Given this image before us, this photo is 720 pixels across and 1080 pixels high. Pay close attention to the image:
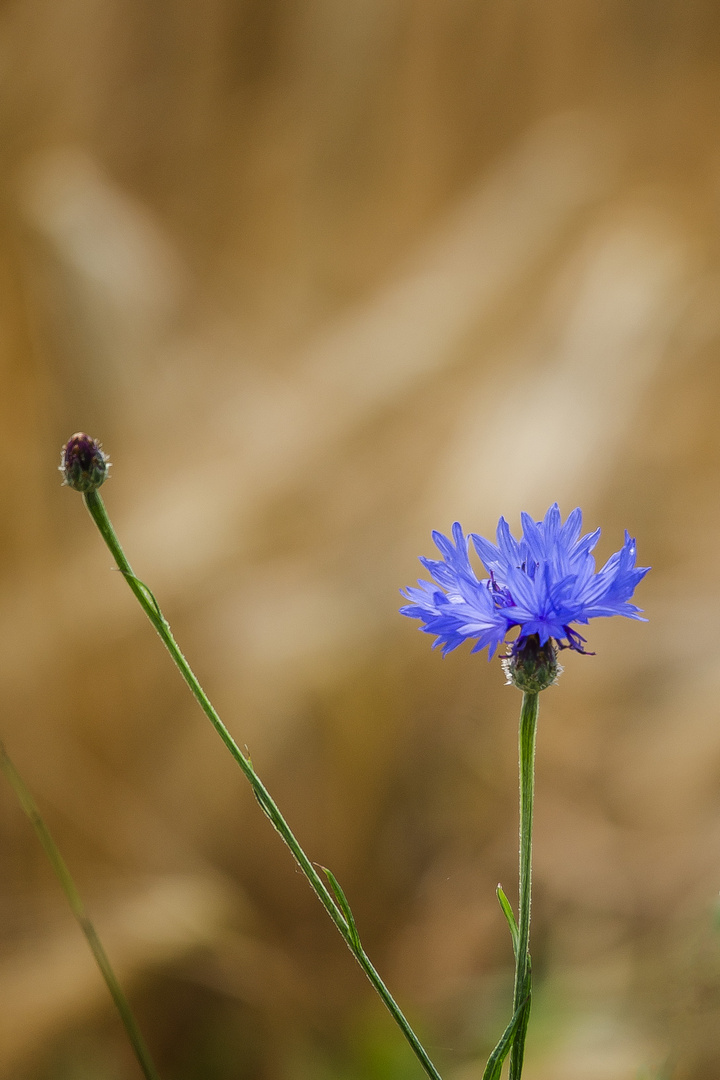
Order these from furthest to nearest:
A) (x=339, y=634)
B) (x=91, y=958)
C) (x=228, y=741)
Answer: (x=339, y=634) < (x=91, y=958) < (x=228, y=741)

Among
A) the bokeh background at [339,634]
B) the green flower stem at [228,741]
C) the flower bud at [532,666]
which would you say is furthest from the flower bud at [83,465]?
the bokeh background at [339,634]

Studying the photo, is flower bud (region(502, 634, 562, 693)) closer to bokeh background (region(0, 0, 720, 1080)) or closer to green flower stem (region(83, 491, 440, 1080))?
green flower stem (region(83, 491, 440, 1080))

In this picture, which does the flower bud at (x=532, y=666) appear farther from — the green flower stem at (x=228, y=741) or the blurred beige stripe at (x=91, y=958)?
Answer: the blurred beige stripe at (x=91, y=958)

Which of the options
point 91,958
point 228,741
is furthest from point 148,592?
point 91,958

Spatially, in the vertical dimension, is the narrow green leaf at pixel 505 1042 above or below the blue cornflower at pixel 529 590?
below

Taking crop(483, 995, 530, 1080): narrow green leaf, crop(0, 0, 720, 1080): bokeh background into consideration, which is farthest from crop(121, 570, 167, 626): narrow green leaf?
crop(0, 0, 720, 1080): bokeh background

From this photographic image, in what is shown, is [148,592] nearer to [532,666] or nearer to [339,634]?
[532,666]

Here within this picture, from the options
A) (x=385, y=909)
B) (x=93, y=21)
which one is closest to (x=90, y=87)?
(x=93, y=21)

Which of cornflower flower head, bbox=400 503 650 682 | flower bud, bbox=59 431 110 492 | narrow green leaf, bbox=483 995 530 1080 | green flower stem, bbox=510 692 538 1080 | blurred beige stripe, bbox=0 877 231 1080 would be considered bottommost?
narrow green leaf, bbox=483 995 530 1080
